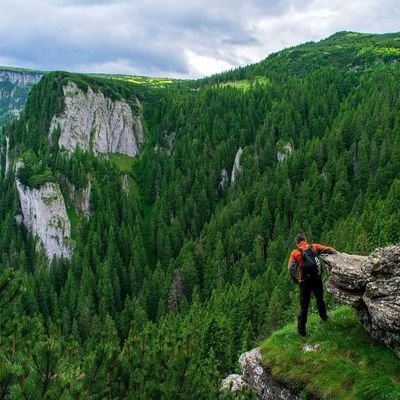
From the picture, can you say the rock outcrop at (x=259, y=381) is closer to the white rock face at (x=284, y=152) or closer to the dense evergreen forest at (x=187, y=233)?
the dense evergreen forest at (x=187, y=233)

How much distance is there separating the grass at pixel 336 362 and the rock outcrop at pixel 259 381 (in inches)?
17.4

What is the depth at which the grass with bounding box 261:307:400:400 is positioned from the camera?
16.5 meters

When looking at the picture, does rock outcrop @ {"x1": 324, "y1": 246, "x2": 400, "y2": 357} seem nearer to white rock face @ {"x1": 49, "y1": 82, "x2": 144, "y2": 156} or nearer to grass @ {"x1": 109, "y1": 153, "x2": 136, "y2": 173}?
white rock face @ {"x1": 49, "y1": 82, "x2": 144, "y2": 156}

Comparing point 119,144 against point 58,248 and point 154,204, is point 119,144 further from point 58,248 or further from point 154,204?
point 58,248

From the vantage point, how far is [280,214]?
122188 mm

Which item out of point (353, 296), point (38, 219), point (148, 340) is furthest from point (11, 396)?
point (38, 219)

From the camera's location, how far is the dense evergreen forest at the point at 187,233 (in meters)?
15.4

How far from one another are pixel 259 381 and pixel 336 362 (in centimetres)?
393

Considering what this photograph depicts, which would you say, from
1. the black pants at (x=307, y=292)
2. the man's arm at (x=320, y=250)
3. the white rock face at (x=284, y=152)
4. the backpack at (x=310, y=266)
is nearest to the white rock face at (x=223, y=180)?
the white rock face at (x=284, y=152)

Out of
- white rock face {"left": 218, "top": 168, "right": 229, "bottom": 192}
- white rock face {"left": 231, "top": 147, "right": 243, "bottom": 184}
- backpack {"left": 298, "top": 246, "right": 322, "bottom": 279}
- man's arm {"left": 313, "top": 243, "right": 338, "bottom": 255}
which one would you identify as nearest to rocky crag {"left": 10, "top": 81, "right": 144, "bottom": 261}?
white rock face {"left": 218, "top": 168, "right": 229, "bottom": 192}

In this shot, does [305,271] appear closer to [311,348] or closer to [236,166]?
[311,348]

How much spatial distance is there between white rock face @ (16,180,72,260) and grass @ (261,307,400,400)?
124m

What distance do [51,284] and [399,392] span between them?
10816cm

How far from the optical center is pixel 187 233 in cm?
14162
